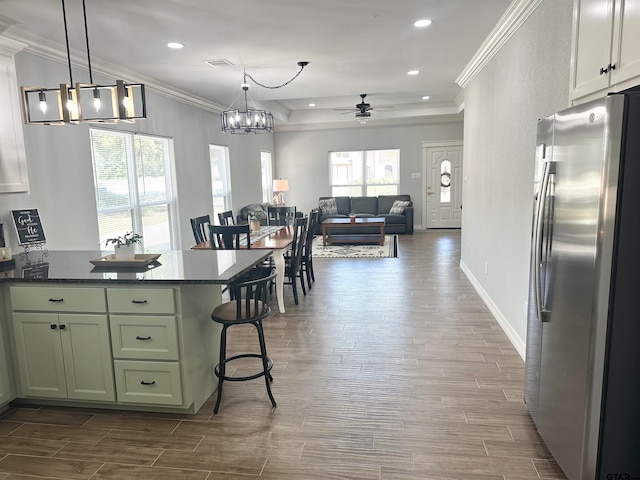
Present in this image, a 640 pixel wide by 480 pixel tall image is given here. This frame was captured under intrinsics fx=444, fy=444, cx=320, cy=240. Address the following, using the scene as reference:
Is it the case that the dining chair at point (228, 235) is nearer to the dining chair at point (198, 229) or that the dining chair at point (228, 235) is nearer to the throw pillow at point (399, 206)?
the dining chair at point (198, 229)

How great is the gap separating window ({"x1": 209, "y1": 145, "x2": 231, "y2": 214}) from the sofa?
2782mm

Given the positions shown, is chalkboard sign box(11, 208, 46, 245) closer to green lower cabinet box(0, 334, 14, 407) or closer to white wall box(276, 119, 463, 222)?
green lower cabinet box(0, 334, 14, 407)

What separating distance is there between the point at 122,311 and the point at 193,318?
0.42 m

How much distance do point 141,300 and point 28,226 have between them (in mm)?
1694

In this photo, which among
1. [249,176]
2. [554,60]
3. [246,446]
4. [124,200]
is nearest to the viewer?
[246,446]

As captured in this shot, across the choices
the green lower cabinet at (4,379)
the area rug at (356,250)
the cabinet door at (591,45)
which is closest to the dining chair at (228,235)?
the green lower cabinet at (4,379)

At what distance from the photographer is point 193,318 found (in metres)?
2.77

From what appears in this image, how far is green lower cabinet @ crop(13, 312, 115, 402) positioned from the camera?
108 inches

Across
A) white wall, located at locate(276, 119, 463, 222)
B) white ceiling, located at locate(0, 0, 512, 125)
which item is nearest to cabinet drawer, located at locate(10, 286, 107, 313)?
white ceiling, located at locate(0, 0, 512, 125)

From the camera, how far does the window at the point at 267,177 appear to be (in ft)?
35.0

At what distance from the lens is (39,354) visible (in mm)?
2840

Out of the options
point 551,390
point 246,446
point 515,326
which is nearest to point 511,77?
point 515,326

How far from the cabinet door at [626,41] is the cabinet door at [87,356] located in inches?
116

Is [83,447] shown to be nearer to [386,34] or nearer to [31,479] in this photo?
[31,479]
